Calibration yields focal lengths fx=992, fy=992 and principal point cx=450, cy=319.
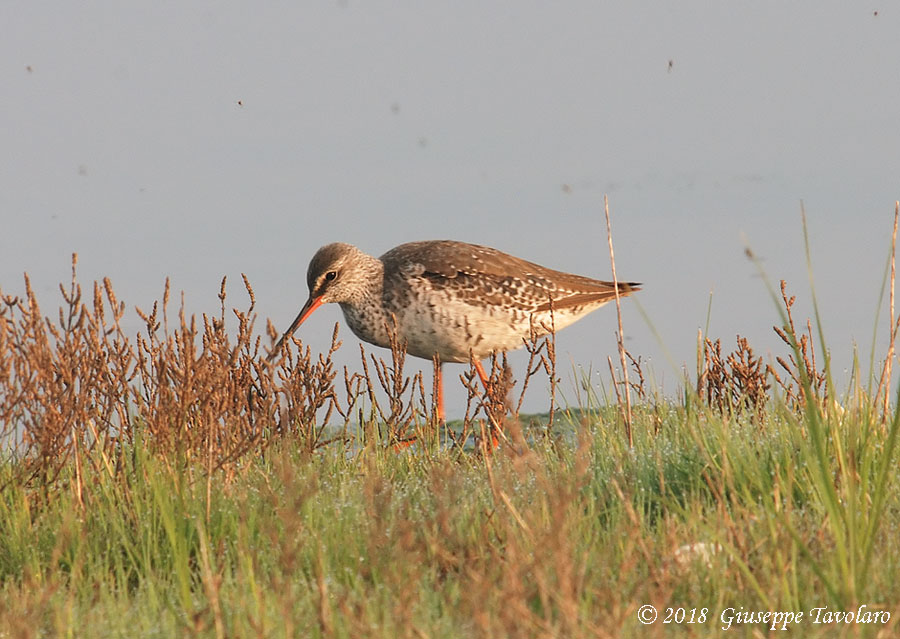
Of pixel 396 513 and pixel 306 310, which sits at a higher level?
pixel 306 310

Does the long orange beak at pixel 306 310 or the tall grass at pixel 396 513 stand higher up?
the long orange beak at pixel 306 310

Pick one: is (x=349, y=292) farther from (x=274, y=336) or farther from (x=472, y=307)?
(x=274, y=336)

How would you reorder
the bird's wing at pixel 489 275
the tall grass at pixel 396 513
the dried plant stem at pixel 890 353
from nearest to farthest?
the tall grass at pixel 396 513 < the dried plant stem at pixel 890 353 < the bird's wing at pixel 489 275

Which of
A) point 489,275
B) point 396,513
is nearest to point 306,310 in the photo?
point 489,275

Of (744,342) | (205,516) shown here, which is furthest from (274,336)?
(744,342)

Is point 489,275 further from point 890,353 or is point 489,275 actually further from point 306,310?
point 890,353

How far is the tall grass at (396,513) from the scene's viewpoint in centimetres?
347

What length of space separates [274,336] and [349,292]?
4412 mm

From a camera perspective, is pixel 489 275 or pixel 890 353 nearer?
pixel 890 353

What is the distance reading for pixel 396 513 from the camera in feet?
15.0

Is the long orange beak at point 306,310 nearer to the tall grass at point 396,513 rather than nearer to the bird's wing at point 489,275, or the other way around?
the bird's wing at point 489,275

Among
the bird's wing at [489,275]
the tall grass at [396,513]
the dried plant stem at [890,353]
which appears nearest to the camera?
the tall grass at [396,513]

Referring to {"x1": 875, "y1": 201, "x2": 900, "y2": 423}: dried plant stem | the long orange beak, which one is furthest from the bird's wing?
{"x1": 875, "y1": 201, "x2": 900, "y2": 423}: dried plant stem

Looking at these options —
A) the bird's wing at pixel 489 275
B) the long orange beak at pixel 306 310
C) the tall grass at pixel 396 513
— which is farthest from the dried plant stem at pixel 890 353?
the long orange beak at pixel 306 310
